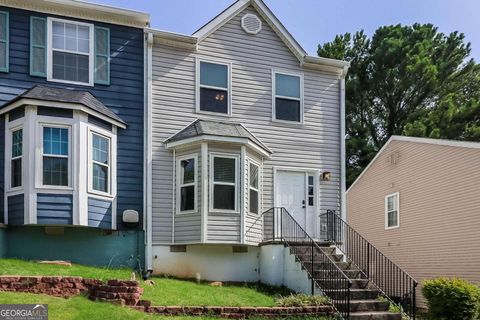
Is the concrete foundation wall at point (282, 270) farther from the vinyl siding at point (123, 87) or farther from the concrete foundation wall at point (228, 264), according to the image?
the vinyl siding at point (123, 87)

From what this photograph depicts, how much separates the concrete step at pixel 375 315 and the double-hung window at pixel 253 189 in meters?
4.00

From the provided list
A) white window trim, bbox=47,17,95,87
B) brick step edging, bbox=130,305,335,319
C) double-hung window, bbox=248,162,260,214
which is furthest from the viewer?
double-hung window, bbox=248,162,260,214

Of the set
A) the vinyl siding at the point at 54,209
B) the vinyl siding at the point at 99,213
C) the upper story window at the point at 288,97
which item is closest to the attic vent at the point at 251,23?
the upper story window at the point at 288,97

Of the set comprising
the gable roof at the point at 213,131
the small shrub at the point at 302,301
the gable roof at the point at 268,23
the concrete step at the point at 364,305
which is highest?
the gable roof at the point at 268,23

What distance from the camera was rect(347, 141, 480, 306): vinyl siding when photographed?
587 inches

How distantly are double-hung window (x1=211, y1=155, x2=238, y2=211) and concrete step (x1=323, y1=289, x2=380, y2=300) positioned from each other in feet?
10.1

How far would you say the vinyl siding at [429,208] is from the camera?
1490 centimetres

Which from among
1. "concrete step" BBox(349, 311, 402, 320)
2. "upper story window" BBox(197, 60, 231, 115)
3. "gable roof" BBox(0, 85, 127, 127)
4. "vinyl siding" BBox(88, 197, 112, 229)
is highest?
"upper story window" BBox(197, 60, 231, 115)

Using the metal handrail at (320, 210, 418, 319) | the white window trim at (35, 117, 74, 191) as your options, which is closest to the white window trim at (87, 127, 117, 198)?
the white window trim at (35, 117, 74, 191)

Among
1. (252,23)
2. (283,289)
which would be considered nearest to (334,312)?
(283,289)

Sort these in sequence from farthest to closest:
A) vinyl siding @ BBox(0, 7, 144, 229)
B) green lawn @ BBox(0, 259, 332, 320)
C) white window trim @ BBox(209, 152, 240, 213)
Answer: white window trim @ BBox(209, 152, 240, 213) < vinyl siding @ BBox(0, 7, 144, 229) < green lawn @ BBox(0, 259, 332, 320)

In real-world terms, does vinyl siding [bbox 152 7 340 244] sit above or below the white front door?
above

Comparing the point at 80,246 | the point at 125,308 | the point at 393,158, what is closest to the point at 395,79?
the point at 393,158

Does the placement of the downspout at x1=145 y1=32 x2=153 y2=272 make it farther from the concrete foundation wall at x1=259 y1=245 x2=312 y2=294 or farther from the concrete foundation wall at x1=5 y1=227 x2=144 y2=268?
the concrete foundation wall at x1=259 y1=245 x2=312 y2=294
